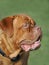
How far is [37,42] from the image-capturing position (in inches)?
93.5

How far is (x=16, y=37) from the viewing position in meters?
2.32

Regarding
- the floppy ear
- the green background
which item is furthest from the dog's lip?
the green background

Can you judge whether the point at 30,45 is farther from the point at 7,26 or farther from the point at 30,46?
the point at 7,26

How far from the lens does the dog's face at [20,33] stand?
2.31m

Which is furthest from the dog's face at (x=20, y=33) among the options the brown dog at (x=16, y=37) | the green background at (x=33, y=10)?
the green background at (x=33, y=10)

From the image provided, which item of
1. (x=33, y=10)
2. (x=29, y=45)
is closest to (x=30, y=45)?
(x=29, y=45)

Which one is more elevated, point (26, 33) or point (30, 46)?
point (26, 33)

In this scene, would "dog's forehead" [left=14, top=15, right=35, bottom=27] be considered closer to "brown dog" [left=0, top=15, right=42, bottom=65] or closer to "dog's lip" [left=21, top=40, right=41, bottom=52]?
"brown dog" [left=0, top=15, right=42, bottom=65]

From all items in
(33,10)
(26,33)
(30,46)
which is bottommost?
(33,10)

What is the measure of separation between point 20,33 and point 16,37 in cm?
4

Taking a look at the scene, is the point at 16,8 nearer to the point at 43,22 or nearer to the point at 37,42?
the point at 43,22

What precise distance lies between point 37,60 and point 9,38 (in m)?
1.71

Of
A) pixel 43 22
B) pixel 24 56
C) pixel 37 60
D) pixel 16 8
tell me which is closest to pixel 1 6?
pixel 16 8

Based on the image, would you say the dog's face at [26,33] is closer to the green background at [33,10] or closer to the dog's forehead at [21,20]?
the dog's forehead at [21,20]
